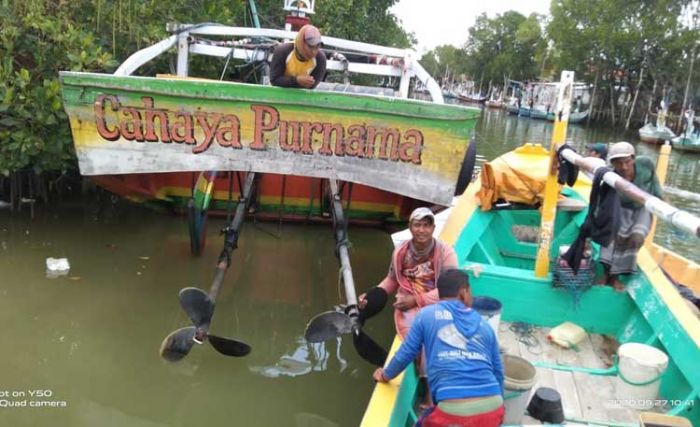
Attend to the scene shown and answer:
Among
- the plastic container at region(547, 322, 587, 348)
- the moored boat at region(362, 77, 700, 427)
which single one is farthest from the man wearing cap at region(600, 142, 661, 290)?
the plastic container at region(547, 322, 587, 348)

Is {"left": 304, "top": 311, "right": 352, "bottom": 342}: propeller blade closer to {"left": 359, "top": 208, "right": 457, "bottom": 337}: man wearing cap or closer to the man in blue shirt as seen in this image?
{"left": 359, "top": 208, "right": 457, "bottom": 337}: man wearing cap

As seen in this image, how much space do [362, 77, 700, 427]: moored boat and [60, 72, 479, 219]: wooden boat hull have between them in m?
0.82

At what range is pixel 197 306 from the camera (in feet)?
13.7

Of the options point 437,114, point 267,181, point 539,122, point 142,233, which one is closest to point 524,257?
point 437,114

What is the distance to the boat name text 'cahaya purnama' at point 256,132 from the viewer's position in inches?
181

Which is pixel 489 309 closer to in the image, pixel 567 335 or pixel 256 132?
pixel 567 335

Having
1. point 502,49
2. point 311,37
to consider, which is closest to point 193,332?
point 311,37

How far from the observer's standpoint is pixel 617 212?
439 centimetres

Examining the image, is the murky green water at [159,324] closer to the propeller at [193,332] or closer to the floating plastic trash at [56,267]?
the floating plastic trash at [56,267]

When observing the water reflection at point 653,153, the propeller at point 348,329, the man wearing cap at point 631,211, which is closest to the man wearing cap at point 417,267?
the propeller at point 348,329

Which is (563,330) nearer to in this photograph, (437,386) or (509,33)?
(437,386)

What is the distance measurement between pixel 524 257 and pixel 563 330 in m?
1.94

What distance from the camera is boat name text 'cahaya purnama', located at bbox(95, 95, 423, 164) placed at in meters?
4.59

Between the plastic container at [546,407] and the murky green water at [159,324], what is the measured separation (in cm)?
150
